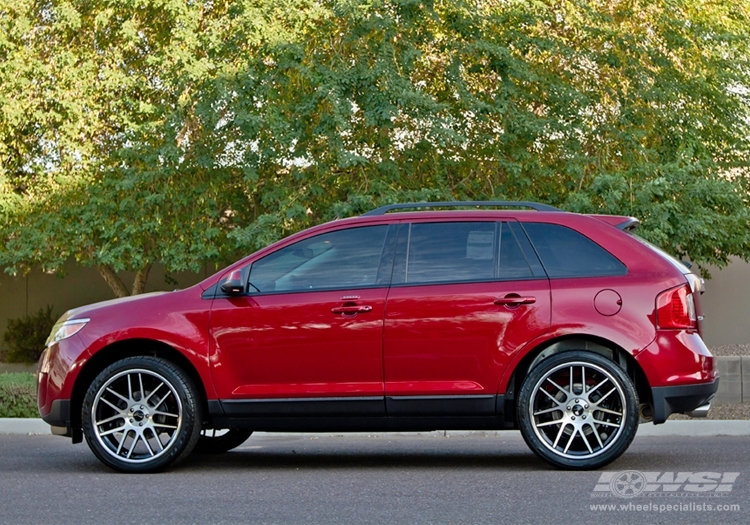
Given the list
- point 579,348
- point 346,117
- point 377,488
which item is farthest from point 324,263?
point 346,117

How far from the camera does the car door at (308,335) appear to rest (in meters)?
7.69

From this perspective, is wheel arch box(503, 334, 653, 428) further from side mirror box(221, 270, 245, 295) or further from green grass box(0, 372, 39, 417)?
green grass box(0, 372, 39, 417)

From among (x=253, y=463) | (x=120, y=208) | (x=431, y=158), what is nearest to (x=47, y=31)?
(x=120, y=208)

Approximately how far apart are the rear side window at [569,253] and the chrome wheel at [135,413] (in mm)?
2741

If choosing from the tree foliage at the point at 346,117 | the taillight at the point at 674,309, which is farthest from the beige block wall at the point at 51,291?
the taillight at the point at 674,309

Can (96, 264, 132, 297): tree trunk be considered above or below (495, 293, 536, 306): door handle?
below

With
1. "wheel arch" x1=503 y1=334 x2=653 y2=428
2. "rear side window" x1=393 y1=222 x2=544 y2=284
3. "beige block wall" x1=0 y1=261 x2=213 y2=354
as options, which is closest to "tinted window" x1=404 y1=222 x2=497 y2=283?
"rear side window" x1=393 y1=222 x2=544 y2=284

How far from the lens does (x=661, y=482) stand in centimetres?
704

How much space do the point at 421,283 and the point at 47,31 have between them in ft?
38.0

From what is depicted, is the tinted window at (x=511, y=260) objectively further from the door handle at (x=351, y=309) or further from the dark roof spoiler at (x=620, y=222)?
the door handle at (x=351, y=309)

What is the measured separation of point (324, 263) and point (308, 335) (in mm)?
565

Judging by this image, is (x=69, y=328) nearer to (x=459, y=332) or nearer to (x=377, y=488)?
(x=377, y=488)

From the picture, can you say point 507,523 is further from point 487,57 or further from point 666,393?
point 487,57

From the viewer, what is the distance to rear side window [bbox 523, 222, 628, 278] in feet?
25.3
